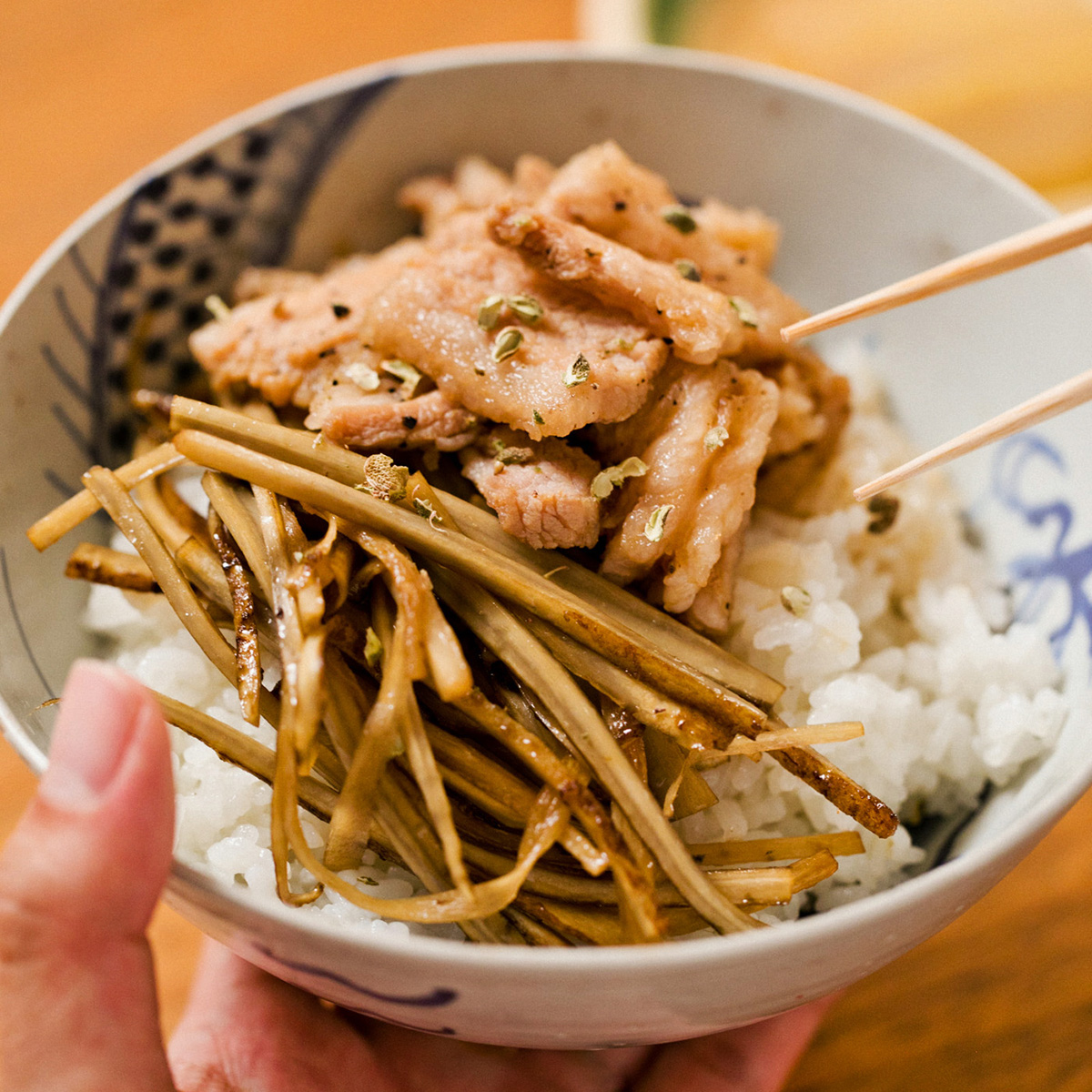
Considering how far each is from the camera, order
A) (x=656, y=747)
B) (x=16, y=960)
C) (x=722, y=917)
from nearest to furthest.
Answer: (x=16, y=960) < (x=722, y=917) < (x=656, y=747)

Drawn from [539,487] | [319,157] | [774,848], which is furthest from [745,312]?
[319,157]

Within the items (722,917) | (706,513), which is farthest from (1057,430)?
(722,917)

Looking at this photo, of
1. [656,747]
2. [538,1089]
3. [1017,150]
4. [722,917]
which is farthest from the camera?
[1017,150]

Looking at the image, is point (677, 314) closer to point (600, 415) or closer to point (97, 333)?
point (600, 415)

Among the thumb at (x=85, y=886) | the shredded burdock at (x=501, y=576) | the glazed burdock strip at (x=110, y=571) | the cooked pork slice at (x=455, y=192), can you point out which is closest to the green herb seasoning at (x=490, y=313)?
the shredded burdock at (x=501, y=576)

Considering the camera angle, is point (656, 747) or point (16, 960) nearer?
point (16, 960)

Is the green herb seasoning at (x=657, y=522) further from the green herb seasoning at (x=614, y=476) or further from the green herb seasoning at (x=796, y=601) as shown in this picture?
the green herb seasoning at (x=796, y=601)

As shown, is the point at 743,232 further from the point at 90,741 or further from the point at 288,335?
the point at 90,741

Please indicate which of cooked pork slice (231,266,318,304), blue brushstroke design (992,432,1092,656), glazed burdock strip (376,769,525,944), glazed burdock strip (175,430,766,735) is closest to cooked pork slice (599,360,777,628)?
glazed burdock strip (175,430,766,735)
